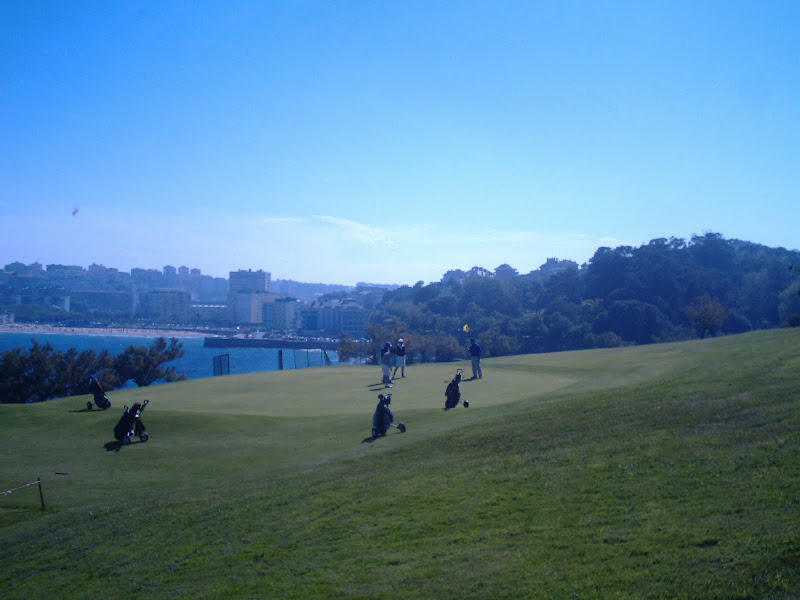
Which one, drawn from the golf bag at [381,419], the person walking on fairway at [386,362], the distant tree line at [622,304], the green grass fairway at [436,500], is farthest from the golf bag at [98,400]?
the distant tree line at [622,304]

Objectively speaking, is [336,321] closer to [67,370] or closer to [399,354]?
[67,370]

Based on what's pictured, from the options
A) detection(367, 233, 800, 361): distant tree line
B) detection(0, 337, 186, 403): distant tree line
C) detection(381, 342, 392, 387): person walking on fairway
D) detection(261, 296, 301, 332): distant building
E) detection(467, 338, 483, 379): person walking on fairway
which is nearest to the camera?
detection(381, 342, 392, 387): person walking on fairway

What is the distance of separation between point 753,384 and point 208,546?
513 inches

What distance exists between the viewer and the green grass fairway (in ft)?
24.2

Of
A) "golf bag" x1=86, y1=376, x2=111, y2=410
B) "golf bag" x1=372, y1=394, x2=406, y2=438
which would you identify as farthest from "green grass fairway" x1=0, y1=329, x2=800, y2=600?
"golf bag" x1=86, y1=376, x2=111, y2=410

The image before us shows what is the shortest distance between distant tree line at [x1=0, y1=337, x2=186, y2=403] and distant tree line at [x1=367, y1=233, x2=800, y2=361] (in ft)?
83.9

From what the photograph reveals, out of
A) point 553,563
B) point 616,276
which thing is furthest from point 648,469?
point 616,276

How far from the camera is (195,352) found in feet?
398

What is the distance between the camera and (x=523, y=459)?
41.9 feet

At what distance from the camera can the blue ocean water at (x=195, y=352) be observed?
3330 inches

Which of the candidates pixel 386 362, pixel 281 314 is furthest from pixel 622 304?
pixel 281 314

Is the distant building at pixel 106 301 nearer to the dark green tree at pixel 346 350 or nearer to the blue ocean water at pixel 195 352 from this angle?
the blue ocean water at pixel 195 352

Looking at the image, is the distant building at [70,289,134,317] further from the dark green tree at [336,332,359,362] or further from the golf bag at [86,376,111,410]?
the golf bag at [86,376,111,410]

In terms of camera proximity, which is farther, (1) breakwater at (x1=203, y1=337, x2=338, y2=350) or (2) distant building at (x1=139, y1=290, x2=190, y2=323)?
(2) distant building at (x1=139, y1=290, x2=190, y2=323)
